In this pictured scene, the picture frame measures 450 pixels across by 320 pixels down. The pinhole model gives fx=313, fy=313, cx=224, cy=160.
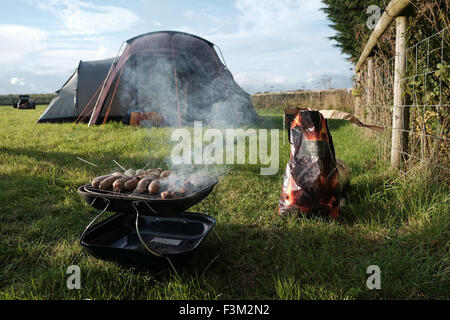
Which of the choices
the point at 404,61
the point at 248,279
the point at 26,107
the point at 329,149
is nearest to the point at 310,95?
the point at 404,61

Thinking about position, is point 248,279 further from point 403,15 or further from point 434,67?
point 403,15

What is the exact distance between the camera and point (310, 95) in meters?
14.9

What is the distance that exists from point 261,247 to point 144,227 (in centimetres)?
90

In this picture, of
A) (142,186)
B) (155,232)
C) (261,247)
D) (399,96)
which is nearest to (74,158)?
(155,232)

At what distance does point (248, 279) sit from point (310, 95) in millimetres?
14156

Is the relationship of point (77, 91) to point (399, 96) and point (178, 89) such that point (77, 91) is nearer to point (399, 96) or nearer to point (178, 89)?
point (178, 89)

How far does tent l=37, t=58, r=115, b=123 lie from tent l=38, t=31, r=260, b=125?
3cm

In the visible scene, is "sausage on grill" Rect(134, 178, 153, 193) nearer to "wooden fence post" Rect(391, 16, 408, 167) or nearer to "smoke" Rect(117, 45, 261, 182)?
"wooden fence post" Rect(391, 16, 408, 167)

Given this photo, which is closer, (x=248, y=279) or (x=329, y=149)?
(x=248, y=279)
